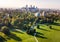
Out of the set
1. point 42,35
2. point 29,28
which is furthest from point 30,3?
point 42,35

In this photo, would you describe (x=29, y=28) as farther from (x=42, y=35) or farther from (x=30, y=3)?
(x=30, y=3)

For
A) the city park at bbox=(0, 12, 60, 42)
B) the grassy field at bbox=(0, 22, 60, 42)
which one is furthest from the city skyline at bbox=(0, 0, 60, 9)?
the grassy field at bbox=(0, 22, 60, 42)

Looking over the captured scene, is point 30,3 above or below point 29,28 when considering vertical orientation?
above

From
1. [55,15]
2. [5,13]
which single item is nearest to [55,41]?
[55,15]

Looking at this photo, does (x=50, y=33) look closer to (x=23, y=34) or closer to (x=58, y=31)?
(x=58, y=31)

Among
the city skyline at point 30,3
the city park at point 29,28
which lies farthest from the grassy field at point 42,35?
the city skyline at point 30,3

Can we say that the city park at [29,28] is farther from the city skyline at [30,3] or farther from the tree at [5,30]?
the city skyline at [30,3]
